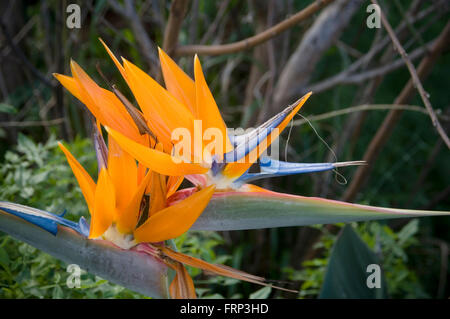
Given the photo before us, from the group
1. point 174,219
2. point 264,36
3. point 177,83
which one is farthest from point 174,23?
point 174,219

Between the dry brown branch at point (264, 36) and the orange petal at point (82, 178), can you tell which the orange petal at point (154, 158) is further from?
the dry brown branch at point (264, 36)

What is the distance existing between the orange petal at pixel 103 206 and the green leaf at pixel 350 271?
0.37 metres

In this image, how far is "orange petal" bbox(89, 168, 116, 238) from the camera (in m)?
0.38

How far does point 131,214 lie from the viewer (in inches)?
15.6

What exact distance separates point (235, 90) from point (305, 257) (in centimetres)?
56

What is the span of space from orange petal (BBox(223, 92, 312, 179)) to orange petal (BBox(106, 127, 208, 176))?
29 millimetres

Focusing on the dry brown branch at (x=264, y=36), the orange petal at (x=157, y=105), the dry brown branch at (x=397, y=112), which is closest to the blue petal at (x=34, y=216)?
the orange petal at (x=157, y=105)

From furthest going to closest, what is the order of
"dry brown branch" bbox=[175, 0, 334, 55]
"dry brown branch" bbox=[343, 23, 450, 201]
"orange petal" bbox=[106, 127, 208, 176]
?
1. "dry brown branch" bbox=[343, 23, 450, 201]
2. "dry brown branch" bbox=[175, 0, 334, 55]
3. "orange petal" bbox=[106, 127, 208, 176]

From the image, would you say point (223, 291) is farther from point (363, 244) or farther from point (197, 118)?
point (197, 118)

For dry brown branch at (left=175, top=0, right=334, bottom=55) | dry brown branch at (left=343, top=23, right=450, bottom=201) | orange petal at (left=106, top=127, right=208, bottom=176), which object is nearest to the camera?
orange petal at (left=106, top=127, right=208, bottom=176)

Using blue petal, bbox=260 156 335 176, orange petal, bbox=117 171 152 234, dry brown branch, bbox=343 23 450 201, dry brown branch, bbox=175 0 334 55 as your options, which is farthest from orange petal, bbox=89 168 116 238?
dry brown branch, bbox=343 23 450 201

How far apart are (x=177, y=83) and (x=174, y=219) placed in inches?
5.1

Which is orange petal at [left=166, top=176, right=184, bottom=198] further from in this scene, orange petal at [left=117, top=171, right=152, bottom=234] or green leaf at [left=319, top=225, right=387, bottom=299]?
green leaf at [left=319, top=225, right=387, bottom=299]
